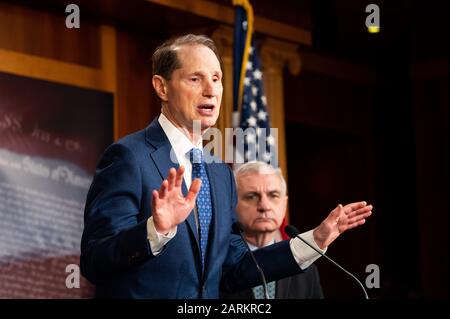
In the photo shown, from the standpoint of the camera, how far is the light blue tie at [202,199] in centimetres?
316

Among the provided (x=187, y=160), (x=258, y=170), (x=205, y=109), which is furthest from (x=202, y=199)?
(x=258, y=170)

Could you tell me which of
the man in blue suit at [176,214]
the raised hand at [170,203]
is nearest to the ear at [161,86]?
the man in blue suit at [176,214]

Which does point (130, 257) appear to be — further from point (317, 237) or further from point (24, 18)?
point (24, 18)

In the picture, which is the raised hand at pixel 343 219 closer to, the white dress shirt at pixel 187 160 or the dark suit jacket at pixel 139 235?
the white dress shirt at pixel 187 160

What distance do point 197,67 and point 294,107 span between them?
21.7 ft

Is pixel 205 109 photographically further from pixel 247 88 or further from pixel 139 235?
pixel 247 88

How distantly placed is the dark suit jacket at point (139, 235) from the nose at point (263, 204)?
81.7 inches

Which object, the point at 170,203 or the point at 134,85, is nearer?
the point at 170,203

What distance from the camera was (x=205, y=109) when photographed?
3203 mm

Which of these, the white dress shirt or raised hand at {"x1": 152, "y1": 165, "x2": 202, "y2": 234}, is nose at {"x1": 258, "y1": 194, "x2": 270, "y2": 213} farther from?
raised hand at {"x1": 152, "y1": 165, "x2": 202, "y2": 234}

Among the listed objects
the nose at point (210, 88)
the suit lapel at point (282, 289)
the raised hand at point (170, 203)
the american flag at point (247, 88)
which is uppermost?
the american flag at point (247, 88)

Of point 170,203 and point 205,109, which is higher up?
point 205,109

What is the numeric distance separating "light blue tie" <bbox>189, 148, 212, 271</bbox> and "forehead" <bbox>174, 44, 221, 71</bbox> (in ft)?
Result: 0.90

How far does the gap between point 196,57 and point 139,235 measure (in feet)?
2.25
